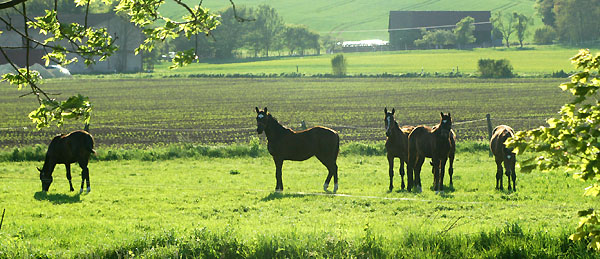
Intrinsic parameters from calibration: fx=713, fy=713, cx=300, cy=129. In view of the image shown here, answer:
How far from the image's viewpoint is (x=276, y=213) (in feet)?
50.6

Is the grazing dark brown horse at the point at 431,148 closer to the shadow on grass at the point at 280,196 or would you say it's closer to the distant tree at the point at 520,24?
the shadow on grass at the point at 280,196

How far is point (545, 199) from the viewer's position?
55.1 feet

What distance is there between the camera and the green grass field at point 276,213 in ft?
32.5

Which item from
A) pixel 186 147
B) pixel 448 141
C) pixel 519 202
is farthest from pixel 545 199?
pixel 186 147

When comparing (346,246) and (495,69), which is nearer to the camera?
(346,246)

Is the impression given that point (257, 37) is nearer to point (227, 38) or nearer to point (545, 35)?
point (227, 38)

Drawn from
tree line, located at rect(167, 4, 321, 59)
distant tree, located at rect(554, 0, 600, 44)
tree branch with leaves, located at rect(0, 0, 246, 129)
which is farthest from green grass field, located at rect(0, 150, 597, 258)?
tree line, located at rect(167, 4, 321, 59)

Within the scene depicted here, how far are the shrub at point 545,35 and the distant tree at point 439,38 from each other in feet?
70.3

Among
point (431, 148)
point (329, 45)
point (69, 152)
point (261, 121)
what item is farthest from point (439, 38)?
point (69, 152)

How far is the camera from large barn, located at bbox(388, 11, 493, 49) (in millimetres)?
157750

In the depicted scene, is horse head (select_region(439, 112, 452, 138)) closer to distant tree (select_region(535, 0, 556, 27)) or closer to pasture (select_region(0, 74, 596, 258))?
pasture (select_region(0, 74, 596, 258))

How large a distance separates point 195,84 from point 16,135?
5114 cm

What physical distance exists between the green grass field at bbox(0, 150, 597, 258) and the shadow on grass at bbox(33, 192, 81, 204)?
35mm

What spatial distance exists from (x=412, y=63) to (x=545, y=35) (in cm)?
5106
